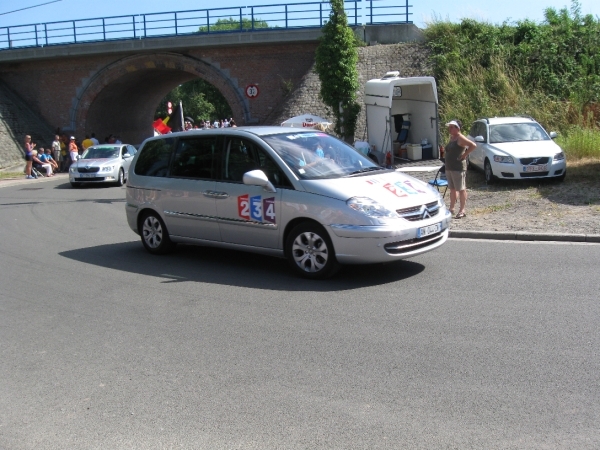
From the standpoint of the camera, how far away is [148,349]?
610cm

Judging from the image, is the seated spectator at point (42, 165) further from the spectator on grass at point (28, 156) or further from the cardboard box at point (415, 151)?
→ the cardboard box at point (415, 151)

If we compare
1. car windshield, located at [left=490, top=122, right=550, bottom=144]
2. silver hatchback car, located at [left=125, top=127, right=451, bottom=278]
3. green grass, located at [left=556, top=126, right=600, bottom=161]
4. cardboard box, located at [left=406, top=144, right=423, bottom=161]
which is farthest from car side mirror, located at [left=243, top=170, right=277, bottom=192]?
cardboard box, located at [left=406, top=144, right=423, bottom=161]

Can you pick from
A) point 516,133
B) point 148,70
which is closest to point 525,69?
point 516,133

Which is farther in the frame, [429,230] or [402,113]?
[402,113]

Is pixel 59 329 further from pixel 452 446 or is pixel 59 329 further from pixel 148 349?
pixel 452 446

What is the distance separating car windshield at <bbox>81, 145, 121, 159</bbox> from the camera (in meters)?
25.3

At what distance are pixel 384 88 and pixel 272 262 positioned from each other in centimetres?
1172

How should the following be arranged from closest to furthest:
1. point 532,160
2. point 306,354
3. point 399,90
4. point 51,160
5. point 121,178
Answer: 1. point 306,354
2. point 532,160
3. point 399,90
4. point 121,178
5. point 51,160

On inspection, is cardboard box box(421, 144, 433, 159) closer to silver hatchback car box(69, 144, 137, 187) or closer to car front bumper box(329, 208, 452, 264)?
silver hatchback car box(69, 144, 137, 187)

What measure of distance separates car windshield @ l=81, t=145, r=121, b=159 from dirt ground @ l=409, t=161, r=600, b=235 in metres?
13.9

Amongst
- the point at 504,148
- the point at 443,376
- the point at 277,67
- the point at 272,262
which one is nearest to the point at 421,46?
the point at 277,67

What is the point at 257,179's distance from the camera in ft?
27.7

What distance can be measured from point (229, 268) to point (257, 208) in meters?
1.09

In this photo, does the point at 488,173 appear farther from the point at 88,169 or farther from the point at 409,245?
the point at 88,169
